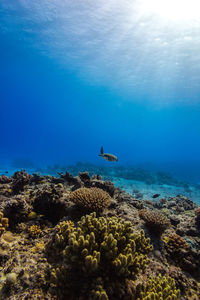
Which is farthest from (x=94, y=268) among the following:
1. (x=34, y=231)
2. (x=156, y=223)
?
(x=156, y=223)

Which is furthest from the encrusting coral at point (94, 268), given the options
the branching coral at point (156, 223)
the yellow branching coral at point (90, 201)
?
the branching coral at point (156, 223)

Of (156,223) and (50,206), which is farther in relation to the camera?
(50,206)

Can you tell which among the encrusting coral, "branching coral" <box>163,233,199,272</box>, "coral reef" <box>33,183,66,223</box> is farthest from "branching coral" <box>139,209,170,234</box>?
"coral reef" <box>33,183,66,223</box>

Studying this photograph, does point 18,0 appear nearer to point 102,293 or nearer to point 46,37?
point 46,37

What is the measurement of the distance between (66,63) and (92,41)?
13.4 metres

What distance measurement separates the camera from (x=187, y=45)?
27.6 meters

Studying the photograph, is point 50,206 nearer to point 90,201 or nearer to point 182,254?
point 90,201

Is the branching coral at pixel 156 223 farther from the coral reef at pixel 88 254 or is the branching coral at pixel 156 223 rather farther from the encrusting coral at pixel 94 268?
the encrusting coral at pixel 94 268

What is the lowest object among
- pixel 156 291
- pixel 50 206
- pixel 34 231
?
pixel 156 291

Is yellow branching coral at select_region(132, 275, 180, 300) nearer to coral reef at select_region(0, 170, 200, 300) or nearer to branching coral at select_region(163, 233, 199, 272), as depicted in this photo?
coral reef at select_region(0, 170, 200, 300)

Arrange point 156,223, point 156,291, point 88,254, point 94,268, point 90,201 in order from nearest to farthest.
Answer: point 94,268, point 88,254, point 156,291, point 156,223, point 90,201

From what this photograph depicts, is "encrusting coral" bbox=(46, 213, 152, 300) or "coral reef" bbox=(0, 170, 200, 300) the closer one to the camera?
"encrusting coral" bbox=(46, 213, 152, 300)

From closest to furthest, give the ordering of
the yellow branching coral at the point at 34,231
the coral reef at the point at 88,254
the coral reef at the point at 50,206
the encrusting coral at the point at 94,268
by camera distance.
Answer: the encrusting coral at the point at 94,268 → the coral reef at the point at 88,254 → the yellow branching coral at the point at 34,231 → the coral reef at the point at 50,206

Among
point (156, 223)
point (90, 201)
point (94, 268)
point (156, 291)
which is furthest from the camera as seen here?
point (90, 201)
